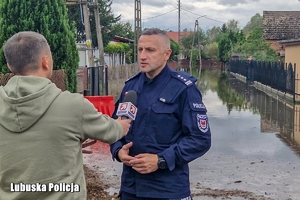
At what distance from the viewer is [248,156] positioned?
372 inches

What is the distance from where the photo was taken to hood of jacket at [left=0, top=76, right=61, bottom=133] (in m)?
2.24

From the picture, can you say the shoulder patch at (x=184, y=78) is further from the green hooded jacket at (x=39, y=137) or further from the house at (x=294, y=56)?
the house at (x=294, y=56)

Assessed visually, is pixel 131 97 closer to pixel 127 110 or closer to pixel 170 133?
pixel 127 110

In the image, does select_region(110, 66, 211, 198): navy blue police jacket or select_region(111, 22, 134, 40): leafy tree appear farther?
select_region(111, 22, 134, 40): leafy tree

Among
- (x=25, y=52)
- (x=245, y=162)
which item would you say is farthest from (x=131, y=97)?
(x=245, y=162)

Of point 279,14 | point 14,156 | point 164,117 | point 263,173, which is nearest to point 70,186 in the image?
point 14,156

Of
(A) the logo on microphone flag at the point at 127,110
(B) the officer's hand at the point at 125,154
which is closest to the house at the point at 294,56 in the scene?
(B) the officer's hand at the point at 125,154

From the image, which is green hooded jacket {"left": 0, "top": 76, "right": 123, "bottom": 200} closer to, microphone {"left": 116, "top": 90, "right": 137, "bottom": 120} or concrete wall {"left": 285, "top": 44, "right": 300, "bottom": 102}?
microphone {"left": 116, "top": 90, "right": 137, "bottom": 120}

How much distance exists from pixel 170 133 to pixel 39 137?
3.37 feet

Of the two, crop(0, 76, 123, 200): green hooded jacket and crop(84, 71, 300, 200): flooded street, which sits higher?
crop(0, 76, 123, 200): green hooded jacket

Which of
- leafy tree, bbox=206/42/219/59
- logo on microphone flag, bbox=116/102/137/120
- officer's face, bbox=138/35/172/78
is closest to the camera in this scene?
logo on microphone flag, bbox=116/102/137/120

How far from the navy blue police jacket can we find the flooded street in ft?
11.9

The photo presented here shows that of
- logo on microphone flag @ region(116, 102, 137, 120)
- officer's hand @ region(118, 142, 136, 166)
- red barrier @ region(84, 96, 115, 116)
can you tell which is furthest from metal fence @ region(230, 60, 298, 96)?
logo on microphone flag @ region(116, 102, 137, 120)

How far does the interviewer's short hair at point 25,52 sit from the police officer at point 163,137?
0.96 m
